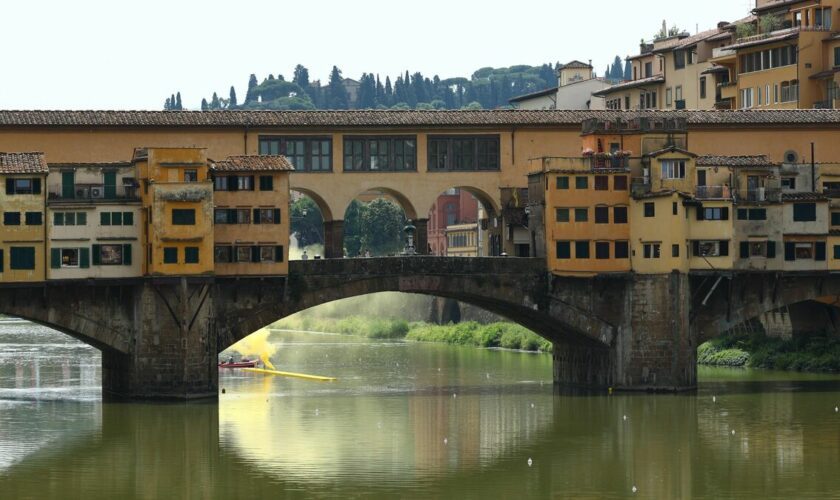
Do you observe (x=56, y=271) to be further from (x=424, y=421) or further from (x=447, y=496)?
(x=447, y=496)

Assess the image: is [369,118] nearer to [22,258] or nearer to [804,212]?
[22,258]

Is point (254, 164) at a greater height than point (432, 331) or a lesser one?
greater

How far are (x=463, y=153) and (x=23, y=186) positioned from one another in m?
17.9

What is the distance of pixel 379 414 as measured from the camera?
6372cm

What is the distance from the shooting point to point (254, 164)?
6694 cm

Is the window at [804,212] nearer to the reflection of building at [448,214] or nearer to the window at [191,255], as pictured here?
the window at [191,255]

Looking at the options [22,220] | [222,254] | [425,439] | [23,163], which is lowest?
[425,439]

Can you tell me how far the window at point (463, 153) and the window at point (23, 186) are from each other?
16155 millimetres

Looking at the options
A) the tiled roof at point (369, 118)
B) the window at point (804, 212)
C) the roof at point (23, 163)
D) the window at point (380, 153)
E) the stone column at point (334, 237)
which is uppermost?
the tiled roof at point (369, 118)

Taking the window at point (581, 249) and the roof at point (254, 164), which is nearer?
the roof at point (254, 164)

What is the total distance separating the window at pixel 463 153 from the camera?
73.1 m

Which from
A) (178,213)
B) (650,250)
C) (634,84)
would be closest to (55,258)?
(178,213)

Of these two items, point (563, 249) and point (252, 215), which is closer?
point (252, 215)

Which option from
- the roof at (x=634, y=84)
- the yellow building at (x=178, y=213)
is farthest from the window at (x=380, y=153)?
the roof at (x=634, y=84)
